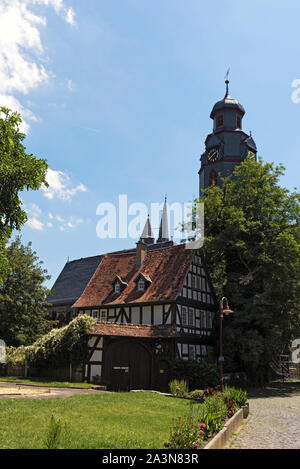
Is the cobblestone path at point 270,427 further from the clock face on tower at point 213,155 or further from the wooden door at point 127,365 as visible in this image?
the clock face on tower at point 213,155

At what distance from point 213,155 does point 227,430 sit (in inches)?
1858

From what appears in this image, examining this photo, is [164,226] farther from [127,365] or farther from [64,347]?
[64,347]

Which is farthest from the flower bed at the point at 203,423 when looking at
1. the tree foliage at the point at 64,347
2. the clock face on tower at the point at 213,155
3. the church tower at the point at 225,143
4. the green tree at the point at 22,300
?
the clock face on tower at the point at 213,155

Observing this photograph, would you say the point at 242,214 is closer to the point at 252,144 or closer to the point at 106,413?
the point at 106,413

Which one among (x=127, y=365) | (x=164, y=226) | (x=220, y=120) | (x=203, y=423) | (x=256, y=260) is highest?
(x=220, y=120)

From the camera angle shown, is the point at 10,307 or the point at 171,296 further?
the point at 10,307

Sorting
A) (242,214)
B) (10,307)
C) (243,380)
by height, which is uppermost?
(242,214)

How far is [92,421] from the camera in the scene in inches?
461

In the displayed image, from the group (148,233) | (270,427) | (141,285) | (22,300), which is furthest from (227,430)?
(148,233)

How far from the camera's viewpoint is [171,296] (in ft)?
94.0

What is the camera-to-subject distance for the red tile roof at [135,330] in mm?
26094

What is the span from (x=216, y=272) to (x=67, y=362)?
15325mm

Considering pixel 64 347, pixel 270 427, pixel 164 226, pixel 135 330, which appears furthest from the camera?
pixel 164 226

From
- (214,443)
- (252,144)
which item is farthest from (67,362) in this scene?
(252,144)
